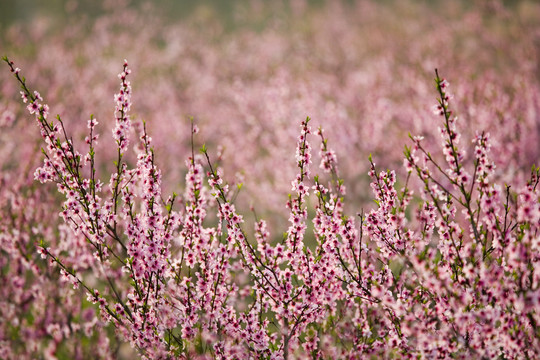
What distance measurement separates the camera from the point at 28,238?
19.2 ft

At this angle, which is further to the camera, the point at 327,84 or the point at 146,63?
the point at 146,63

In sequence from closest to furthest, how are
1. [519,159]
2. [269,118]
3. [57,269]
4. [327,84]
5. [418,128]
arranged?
[57,269]
[519,159]
[418,128]
[269,118]
[327,84]

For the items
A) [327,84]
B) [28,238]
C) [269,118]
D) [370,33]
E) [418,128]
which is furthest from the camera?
[370,33]

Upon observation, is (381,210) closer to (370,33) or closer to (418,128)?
(418,128)

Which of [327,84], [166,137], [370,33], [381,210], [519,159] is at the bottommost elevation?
[381,210]

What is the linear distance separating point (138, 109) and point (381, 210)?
55.8 feet

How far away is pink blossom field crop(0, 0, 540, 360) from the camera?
3.38 meters

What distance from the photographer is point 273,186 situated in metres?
12.4

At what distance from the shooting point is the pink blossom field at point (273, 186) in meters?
3.38

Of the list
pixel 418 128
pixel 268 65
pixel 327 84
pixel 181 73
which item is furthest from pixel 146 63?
pixel 418 128

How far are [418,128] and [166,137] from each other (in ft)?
32.5

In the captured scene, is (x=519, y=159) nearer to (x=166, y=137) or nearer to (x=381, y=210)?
(x=381, y=210)

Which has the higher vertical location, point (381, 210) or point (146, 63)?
point (146, 63)

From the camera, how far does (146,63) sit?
2039 centimetres
